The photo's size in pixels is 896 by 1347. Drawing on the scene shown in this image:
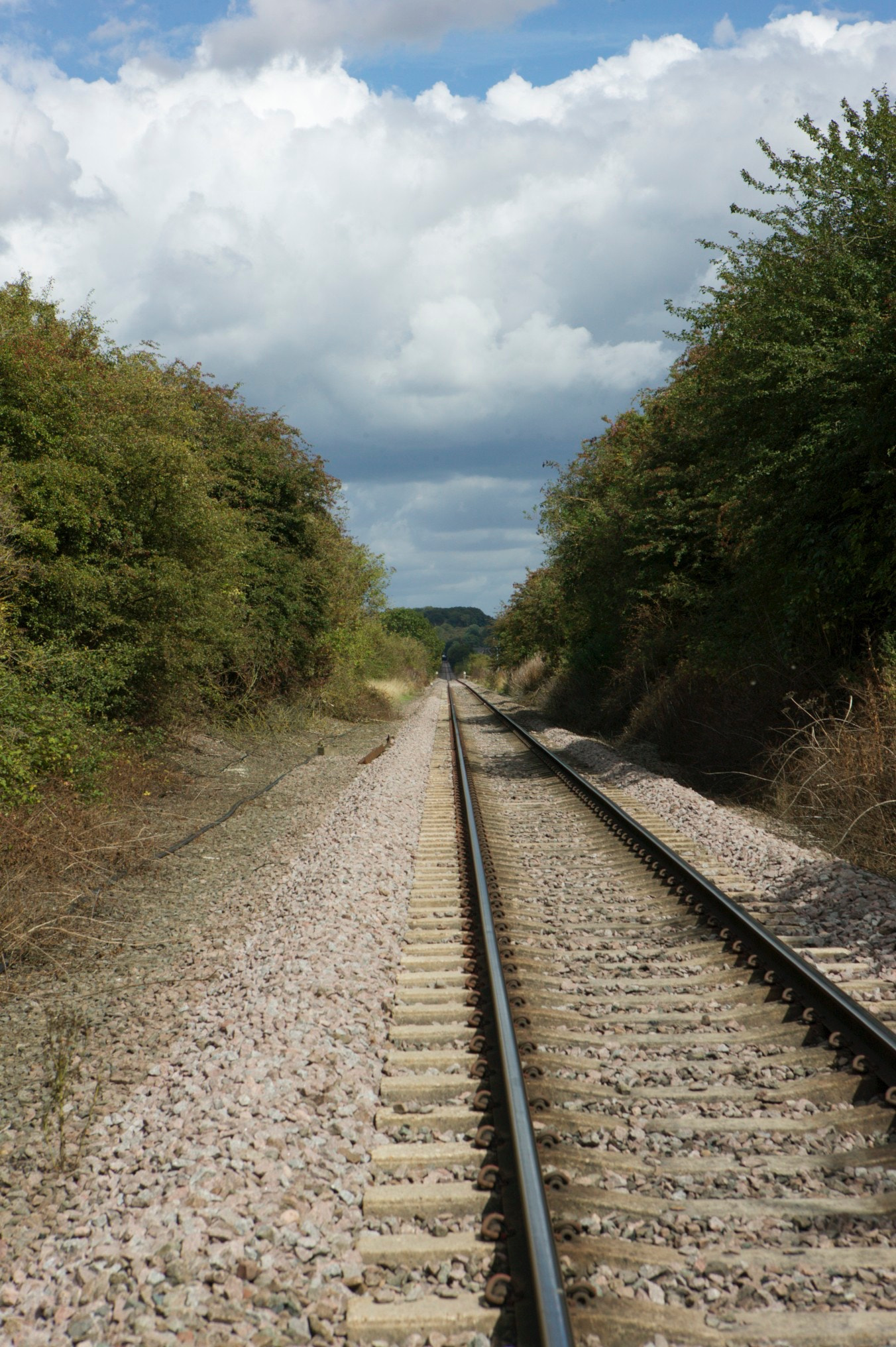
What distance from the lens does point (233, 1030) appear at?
4902 mm

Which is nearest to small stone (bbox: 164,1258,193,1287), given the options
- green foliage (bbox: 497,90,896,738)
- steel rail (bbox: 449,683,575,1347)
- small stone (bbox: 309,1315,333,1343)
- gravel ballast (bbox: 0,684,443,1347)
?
gravel ballast (bbox: 0,684,443,1347)

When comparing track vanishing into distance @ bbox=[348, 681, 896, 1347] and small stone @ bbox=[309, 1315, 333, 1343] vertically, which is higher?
track vanishing into distance @ bbox=[348, 681, 896, 1347]

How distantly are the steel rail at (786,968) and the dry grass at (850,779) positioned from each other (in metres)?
1.73

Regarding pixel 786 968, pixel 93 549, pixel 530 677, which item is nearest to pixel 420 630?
pixel 530 677

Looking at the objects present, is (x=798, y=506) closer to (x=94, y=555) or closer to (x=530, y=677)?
(x=94, y=555)

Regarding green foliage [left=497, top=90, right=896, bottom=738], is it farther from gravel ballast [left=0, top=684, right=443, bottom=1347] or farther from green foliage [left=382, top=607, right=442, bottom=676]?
green foliage [left=382, top=607, right=442, bottom=676]

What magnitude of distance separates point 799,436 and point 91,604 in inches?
397

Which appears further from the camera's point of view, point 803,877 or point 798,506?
point 798,506

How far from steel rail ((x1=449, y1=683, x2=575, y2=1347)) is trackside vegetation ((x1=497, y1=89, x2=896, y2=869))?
4518 millimetres

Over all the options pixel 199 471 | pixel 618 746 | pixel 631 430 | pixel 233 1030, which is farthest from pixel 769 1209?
pixel 631 430

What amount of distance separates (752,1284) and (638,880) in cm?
502

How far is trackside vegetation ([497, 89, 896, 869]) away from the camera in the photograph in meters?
10.6

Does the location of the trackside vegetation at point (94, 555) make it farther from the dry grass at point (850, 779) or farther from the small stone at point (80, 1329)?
the dry grass at point (850, 779)

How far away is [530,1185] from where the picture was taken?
10.6ft
